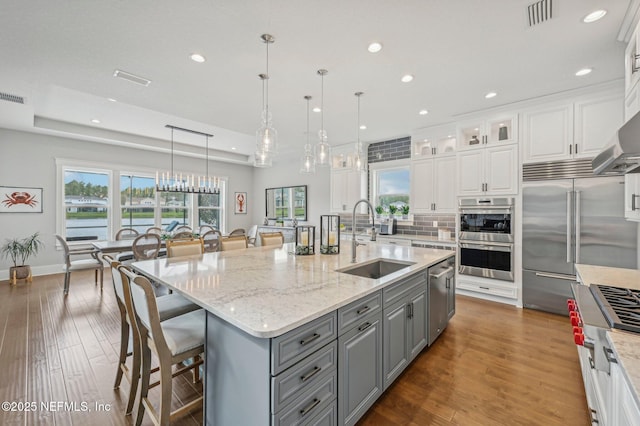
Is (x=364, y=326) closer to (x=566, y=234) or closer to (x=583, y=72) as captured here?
(x=566, y=234)

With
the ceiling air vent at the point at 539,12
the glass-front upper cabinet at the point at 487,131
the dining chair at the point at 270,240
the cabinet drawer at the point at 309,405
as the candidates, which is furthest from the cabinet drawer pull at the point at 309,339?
the glass-front upper cabinet at the point at 487,131

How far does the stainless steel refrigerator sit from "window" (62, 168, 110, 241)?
8.23 metres

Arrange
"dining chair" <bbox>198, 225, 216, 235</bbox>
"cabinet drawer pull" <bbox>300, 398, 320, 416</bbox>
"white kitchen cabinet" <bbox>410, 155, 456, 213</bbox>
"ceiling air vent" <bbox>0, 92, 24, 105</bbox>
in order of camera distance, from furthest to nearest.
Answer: "dining chair" <bbox>198, 225, 216, 235</bbox> → "white kitchen cabinet" <bbox>410, 155, 456, 213</bbox> → "ceiling air vent" <bbox>0, 92, 24, 105</bbox> → "cabinet drawer pull" <bbox>300, 398, 320, 416</bbox>

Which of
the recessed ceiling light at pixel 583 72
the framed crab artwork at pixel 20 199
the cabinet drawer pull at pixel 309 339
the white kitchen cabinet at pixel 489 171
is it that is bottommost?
the cabinet drawer pull at pixel 309 339

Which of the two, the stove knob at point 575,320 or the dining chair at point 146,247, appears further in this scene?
the dining chair at point 146,247

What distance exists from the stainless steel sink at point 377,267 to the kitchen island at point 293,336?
308 mm

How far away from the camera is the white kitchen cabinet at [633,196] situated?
1.97m

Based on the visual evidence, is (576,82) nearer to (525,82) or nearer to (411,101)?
(525,82)

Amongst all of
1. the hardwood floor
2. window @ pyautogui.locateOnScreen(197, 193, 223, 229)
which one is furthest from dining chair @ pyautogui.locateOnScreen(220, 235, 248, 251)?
window @ pyautogui.locateOnScreen(197, 193, 223, 229)

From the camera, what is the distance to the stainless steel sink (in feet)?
8.02

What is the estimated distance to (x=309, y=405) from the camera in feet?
4.26

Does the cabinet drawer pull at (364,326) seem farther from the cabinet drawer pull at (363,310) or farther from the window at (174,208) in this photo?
the window at (174,208)

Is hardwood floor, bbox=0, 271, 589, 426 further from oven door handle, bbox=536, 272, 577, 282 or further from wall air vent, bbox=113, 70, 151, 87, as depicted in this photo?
wall air vent, bbox=113, 70, 151, 87

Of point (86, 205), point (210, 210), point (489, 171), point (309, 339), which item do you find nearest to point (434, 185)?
point (489, 171)
